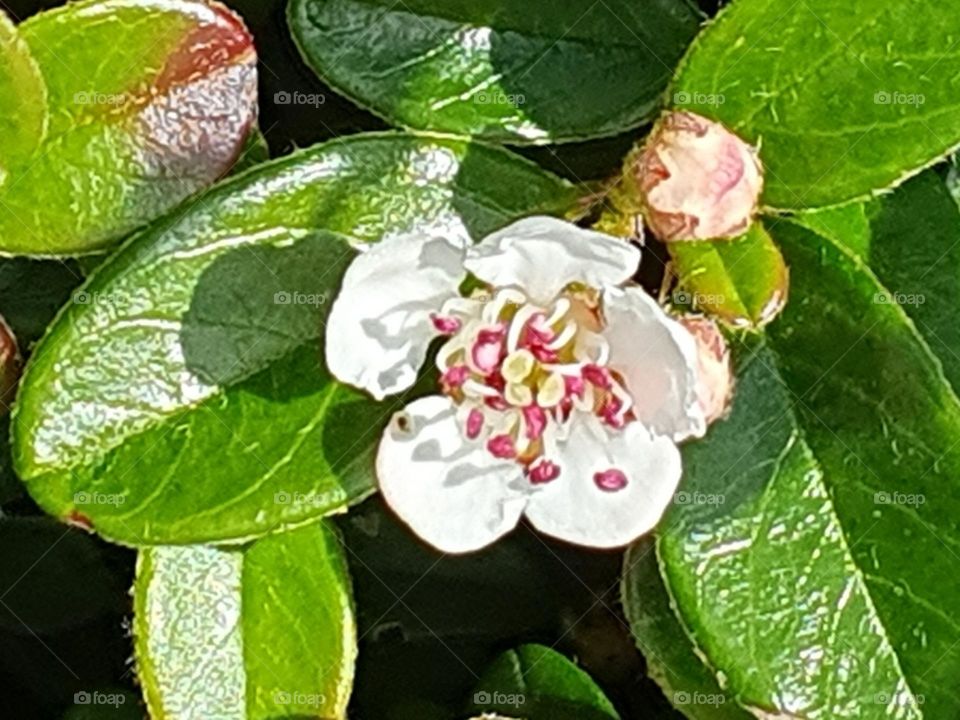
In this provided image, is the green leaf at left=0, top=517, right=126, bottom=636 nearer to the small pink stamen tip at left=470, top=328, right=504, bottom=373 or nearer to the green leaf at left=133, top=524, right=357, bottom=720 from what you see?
the green leaf at left=133, top=524, right=357, bottom=720

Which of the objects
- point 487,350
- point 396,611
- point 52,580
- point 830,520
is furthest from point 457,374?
point 52,580

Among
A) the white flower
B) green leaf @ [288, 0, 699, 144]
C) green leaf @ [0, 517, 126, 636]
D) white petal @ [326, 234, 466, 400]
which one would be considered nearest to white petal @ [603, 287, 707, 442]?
the white flower

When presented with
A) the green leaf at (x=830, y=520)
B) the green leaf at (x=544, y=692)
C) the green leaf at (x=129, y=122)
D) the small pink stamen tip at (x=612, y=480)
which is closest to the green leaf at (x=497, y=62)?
the green leaf at (x=129, y=122)

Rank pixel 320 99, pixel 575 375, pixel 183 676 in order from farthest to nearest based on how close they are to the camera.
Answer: pixel 320 99
pixel 183 676
pixel 575 375

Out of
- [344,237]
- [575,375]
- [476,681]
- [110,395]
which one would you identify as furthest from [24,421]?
[476,681]

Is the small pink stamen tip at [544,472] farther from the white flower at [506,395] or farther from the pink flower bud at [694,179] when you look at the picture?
the pink flower bud at [694,179]

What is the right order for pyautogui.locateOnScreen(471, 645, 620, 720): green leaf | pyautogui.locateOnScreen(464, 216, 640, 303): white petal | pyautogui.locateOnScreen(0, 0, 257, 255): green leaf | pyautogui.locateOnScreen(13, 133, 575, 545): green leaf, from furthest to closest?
1. pyautogui.locateOnScreen(471, 645, 620, 720): green leaf
2. pyautogui.locateOnScreen(0, 0, 257, 255): green leaf
3. pyautogui.locateOnScreen(13, 133, 575, 545): green leaf
4. pyautogui.locateOnScreen(464, 216, 640, 303): white petal

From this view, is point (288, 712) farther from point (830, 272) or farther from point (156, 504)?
point (830, 272)
